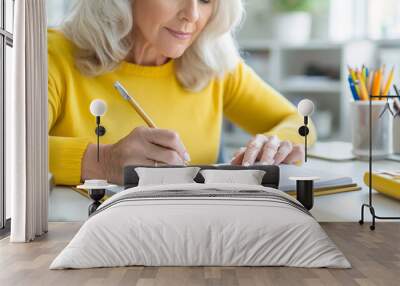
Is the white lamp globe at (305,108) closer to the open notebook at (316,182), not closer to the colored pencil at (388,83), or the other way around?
the open notebook at (316,182)

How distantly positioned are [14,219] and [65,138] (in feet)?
1.85

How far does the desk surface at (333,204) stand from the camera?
12.7ft

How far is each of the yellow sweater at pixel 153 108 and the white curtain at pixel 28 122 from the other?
5.4 inches

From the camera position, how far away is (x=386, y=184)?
12.5ft

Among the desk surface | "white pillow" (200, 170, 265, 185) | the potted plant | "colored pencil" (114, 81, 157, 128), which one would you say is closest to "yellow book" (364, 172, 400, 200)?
the desk surface

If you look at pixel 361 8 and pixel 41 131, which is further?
pixel 361 8

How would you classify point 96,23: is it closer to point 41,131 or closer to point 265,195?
point 41,131

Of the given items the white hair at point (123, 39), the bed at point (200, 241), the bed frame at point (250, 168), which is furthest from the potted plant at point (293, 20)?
the bed at point (200, 241)

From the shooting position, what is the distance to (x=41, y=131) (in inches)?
145

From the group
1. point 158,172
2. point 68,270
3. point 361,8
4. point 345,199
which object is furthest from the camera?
point 361,8

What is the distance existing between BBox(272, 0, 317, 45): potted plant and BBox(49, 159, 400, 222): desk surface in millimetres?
837

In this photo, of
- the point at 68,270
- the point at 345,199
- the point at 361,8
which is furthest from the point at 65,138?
the point at 361,8

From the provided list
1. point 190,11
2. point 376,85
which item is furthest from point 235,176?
point 376,85

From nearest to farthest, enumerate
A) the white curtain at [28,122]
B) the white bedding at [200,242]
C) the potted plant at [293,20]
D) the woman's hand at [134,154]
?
the white bedding at [200,242]
the white curtain at [28,122]
the woman's hand at [134,154]
the potted plant at [293,20]
